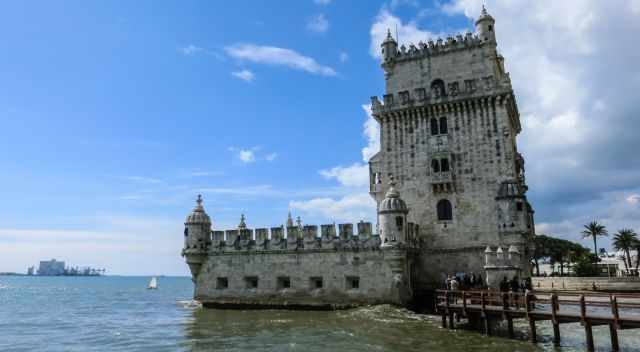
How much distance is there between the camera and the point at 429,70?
36.7m

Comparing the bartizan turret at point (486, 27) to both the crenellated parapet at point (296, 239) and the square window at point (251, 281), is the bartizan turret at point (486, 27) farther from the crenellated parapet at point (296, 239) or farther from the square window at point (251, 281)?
the square window at point (251, 281)

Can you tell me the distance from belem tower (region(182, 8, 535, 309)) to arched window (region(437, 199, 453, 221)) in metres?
0.07

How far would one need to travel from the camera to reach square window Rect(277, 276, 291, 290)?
1372 inches

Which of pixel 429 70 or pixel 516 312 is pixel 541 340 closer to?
pixel 516 312

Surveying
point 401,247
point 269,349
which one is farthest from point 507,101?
point 269,349

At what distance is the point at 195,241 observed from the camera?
123 ft

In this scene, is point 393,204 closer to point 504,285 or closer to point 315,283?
point 315,283

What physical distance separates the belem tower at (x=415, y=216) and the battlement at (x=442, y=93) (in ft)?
0.23

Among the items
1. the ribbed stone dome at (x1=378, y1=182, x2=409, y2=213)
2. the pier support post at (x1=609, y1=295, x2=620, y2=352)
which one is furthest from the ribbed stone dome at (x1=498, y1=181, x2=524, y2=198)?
the pier support post at (x1=609, y1=295, x2=620, y2=352)

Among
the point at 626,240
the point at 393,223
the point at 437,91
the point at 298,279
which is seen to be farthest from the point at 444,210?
the point at 626,240

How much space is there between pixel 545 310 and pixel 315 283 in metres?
16.1

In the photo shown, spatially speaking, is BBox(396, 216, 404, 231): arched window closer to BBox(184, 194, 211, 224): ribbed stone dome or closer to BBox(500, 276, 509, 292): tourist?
BBox(500, 276, 509, 292): tourist

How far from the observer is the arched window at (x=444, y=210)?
111 feet

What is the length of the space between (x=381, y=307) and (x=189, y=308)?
56.4ft
